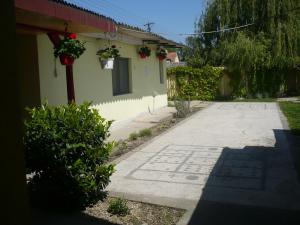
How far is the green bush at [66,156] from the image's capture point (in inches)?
177

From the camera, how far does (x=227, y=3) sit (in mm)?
22469

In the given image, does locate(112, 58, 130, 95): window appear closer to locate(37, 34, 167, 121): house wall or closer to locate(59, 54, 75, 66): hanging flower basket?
locate(37, 34, 167, 121): house wall

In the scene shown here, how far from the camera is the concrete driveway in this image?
207 inches

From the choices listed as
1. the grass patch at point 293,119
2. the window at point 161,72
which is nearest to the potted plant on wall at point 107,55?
the grass patch at point 293,119

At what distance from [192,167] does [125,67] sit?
7264mm

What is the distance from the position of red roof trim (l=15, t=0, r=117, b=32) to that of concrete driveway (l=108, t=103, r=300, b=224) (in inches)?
104

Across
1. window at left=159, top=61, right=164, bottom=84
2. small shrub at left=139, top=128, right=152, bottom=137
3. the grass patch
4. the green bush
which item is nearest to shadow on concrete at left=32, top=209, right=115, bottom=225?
the green bush

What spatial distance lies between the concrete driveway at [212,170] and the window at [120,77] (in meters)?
2.77

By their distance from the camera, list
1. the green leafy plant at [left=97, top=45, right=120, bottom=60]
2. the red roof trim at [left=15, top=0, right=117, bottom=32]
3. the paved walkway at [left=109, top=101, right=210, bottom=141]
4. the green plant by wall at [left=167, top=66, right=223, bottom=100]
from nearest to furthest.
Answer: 1. the red roof trim at [left=15, top=0, right=117, bottom=32]
2. the green leafy plant at [left=97, top=45, right=120, bottom=60]
3. the paved walkway at [left=109, top=101, right=210, bottom=141]
4. the green plant by wall at [left=167, top=66, right=223, bottom=100]

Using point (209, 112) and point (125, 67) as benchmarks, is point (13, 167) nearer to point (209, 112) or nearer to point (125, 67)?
point (125, 67)

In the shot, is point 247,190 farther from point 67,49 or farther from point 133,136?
point 133,136

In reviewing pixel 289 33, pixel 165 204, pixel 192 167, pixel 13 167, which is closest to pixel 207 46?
pixel 289 33

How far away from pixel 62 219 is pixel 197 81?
61.1 feet

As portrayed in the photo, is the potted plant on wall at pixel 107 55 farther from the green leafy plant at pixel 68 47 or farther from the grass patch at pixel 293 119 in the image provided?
the grass patch at pixel 293 119
